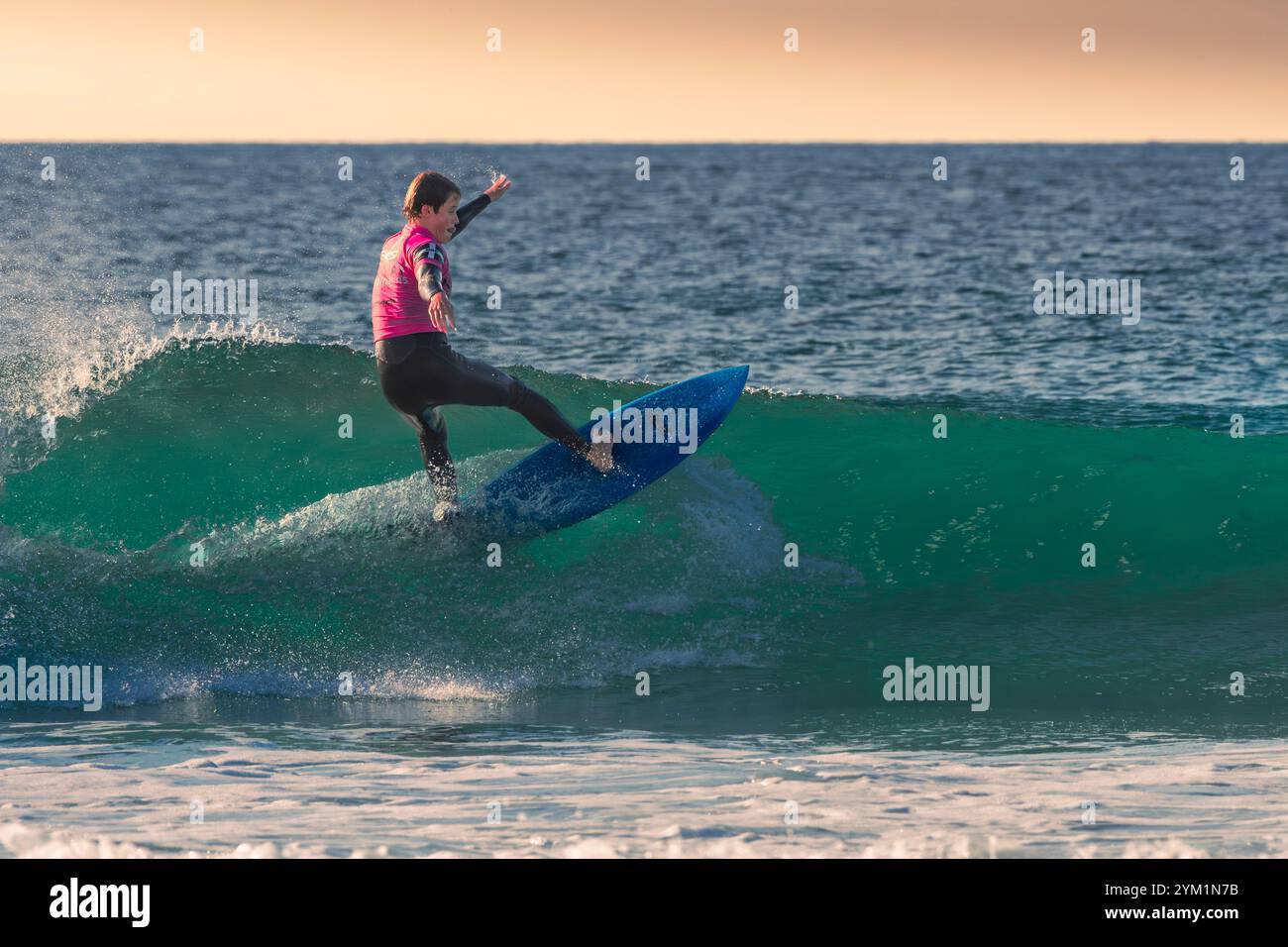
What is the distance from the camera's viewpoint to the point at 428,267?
6.71 metres

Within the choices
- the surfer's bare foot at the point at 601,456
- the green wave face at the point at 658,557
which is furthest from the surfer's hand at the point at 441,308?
the green wave face at the point at 658,557

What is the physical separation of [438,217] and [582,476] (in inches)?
81.5

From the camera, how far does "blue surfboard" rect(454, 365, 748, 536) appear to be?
8.30m

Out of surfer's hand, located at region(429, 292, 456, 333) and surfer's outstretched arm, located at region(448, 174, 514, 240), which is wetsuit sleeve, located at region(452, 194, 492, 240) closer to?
surfer's outstretched arm, located at region(448, 174, 514, 240)

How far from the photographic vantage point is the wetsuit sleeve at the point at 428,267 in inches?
262

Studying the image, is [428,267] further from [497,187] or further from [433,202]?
[497,187]

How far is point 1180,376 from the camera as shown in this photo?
1662 centimetres

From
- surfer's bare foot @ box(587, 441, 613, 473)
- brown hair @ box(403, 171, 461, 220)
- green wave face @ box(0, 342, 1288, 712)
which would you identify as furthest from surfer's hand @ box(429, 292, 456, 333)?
green wave face @ box(0, 342, 1288, 712)

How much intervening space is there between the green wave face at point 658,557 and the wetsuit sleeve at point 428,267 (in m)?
2.22

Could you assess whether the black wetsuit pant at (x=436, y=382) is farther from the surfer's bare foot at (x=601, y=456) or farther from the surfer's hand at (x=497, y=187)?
the surfer's hand at (x=497, y=187)

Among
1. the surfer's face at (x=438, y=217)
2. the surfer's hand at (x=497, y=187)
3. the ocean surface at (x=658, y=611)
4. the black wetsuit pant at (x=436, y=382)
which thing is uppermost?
the surfer's hand at (x=497, y=187)
